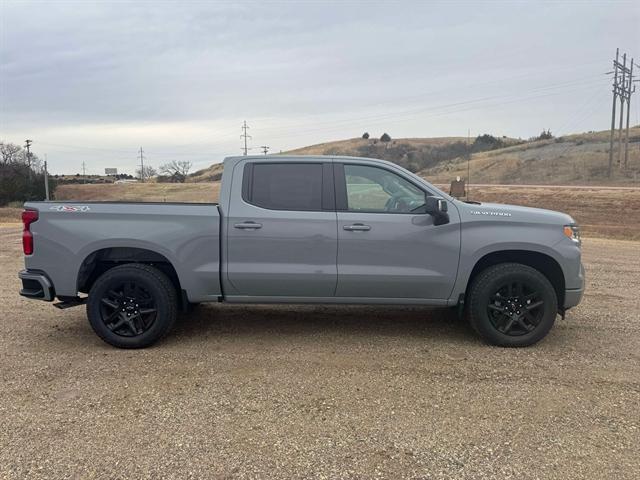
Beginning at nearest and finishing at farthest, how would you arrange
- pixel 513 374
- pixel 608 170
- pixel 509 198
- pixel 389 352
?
pixel 513 374
pixel 389 352
pixel 509 198
pixel 608 170

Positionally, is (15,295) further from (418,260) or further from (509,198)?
(509,198)

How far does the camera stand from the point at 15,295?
754cm

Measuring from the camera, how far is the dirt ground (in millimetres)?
3246

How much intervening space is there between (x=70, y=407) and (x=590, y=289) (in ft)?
22.5

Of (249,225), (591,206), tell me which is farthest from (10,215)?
(591,206)

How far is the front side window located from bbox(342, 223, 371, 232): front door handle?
166 millimetres

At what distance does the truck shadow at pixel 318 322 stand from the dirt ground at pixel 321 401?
0.04 metres

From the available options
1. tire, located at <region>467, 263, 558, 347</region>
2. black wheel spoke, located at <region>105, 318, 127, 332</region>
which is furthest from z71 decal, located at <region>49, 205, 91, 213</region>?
tire, located at <region>467, 263, 558, 347</region>

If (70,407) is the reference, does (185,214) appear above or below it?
above

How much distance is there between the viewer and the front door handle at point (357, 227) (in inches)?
202

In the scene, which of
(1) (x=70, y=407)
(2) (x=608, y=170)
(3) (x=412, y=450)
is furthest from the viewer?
(2) (x=608, y=170)

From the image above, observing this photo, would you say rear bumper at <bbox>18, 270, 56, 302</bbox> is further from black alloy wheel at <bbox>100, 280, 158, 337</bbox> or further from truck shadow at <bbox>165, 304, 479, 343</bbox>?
truck shadow at <bbox>165, 304, 479, 343</bbox>

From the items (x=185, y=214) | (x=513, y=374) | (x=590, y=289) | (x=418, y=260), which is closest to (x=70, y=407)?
(x=185, y=214)

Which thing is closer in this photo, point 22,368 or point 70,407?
point 70,407
